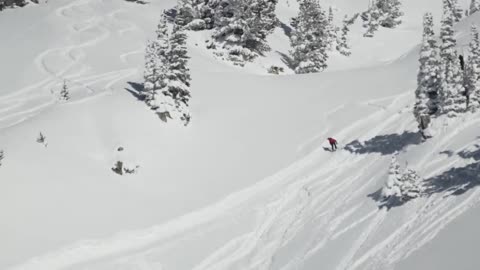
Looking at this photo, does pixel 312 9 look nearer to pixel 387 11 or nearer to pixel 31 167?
pixel 387 11

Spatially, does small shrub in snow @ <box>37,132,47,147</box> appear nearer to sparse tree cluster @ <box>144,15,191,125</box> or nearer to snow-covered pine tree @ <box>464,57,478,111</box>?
sparse tree cluster @ <box>144,15,191,125</box>

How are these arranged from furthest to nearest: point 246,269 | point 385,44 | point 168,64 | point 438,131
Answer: point 385,44, point 168,64, point 438,131, point 246,269

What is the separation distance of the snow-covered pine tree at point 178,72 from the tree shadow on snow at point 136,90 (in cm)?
204

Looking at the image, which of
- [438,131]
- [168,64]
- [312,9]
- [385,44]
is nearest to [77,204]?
[168,64]

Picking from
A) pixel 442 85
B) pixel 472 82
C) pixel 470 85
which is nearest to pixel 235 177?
pixel 442 85

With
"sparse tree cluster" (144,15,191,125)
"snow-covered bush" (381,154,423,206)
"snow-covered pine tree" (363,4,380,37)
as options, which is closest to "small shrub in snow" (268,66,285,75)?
"sparse tree cluster" (144,15,191,125)

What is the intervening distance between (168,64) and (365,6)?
81895 millimetres

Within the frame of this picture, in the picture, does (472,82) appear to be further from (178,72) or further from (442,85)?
(178,72)

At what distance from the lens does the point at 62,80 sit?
161 ft

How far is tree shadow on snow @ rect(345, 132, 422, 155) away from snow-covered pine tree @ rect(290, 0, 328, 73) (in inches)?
1229

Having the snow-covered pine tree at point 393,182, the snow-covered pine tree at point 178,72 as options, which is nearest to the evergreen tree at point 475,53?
the snow-covered pine tree at point 393,182

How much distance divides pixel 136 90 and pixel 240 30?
1038 inches

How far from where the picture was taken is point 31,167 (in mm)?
27078

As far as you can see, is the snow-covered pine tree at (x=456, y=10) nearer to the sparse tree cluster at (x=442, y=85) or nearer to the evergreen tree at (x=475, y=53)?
the evergreen tree at (x=475, y=53)
